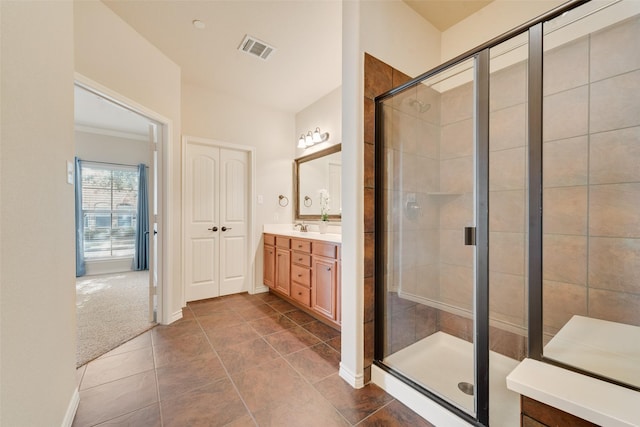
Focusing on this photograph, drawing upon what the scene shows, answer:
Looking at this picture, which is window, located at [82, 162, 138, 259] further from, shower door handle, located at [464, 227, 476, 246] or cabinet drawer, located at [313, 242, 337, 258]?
shower door handle, located at [464, 227, 476, 246]

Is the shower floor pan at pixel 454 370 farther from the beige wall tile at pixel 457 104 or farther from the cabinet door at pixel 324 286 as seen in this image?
the beige wall tile at pixel 457 104

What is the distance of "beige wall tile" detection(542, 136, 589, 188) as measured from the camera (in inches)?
59.5

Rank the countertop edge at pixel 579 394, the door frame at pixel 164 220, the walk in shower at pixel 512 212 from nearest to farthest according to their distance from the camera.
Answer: the countertop edge at pixel 579 394
the walk in shower at pixel 512 212
the door frame at pixel 164 220

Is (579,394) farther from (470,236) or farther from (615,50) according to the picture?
(615,50)

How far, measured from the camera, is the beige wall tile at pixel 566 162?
59.5 inches

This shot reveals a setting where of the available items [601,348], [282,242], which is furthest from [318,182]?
[601,348]

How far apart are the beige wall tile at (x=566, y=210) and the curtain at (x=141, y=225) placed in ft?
20.2

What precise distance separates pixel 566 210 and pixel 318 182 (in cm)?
256

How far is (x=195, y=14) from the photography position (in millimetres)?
2096

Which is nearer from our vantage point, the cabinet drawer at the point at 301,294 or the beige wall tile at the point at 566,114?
the beige wall tile at the point at 566,114

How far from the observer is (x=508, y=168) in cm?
155

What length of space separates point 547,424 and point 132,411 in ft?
6.59

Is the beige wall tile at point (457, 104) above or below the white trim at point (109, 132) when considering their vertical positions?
below

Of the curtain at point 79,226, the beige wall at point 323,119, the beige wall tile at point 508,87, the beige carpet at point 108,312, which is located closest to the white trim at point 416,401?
the beige wall tile at point 508,87
